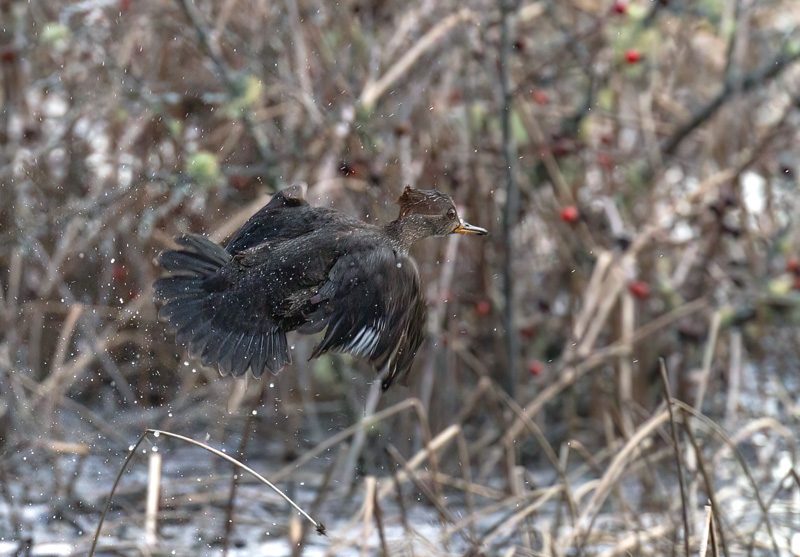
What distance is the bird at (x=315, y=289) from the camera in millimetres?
767

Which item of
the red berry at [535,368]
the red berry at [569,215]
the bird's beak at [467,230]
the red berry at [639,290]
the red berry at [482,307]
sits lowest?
the red berry at [535,368]

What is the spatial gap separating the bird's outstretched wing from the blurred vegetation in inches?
33.9

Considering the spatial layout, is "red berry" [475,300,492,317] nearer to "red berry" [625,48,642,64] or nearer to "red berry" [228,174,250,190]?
"red berry" [625,48,642,64]

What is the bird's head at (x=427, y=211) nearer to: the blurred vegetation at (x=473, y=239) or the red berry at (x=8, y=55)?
the blurred vegetation at (x=473, y=239)

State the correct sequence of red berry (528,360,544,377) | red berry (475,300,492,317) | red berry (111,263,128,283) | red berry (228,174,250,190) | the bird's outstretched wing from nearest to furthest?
the bird's outstretched wing → red berry (228,174,250,190) → red berry (111,263,128,283) → red berry (475,300,492,317) → red berry (528,360,544,377)

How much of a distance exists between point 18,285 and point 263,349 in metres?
2.33

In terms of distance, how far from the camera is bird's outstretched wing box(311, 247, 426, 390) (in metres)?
0.76

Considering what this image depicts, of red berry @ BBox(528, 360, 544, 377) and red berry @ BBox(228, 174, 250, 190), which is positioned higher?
red berry @ BBox(228, 174, 250, 190)

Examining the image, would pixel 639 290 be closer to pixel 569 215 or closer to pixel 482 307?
pixel 569 215

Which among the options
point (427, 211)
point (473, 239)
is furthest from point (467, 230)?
point (473, 239)

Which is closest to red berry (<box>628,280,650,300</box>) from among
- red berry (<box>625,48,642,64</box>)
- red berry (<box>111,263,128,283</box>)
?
red berry (<box>625,48,642,64</box>)

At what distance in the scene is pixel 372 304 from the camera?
30.1 inches

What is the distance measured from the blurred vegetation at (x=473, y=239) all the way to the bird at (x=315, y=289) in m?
0.82

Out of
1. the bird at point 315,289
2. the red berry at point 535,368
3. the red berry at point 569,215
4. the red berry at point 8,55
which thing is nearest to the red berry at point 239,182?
the bird at point 315,289
